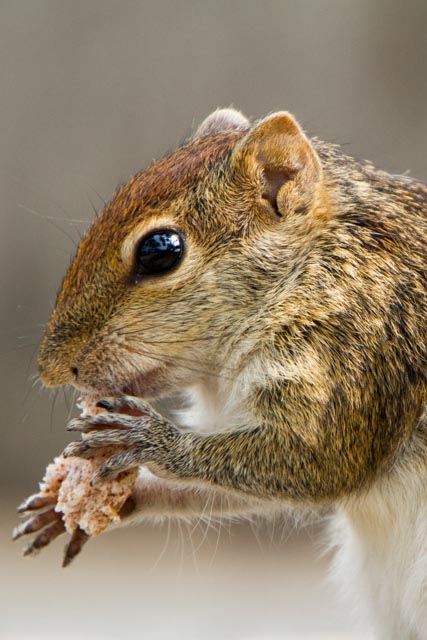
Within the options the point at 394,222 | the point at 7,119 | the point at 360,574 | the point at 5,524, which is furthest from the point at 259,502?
the point at 7,119

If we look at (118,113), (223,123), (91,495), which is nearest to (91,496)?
(91,495)

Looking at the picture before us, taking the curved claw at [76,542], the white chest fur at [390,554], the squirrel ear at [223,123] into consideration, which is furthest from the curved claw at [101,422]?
the squirrel ear at [223,123]

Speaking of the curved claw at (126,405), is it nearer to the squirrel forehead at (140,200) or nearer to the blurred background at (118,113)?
the squirrel forehead at (140,200)

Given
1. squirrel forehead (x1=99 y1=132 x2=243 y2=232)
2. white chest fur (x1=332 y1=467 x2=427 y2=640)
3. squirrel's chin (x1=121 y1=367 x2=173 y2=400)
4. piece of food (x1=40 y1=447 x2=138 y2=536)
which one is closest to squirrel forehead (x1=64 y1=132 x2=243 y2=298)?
squirrel forehead (x1=99 y1=132 x2=243 y2=232)

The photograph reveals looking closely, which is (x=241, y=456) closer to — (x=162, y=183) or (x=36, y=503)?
(x=36, y=503)

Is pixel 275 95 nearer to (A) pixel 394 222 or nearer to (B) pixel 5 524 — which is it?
(B) pixel 5 524

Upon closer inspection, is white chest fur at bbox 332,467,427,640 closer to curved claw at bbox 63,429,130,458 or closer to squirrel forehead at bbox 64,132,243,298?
curved claw at bbox 63,429,130,458
